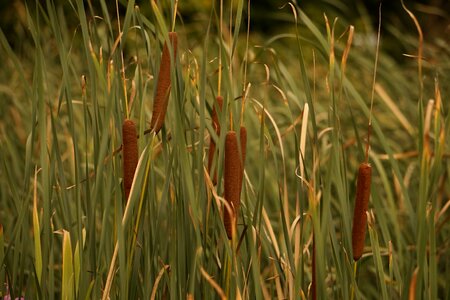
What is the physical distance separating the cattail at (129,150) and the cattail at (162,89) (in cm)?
5

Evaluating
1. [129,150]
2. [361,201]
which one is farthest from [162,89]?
[361,201]

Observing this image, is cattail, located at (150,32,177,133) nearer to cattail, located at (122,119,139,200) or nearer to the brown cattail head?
cattail, located at (122,119,139,200)

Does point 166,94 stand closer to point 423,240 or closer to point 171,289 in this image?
point 171,289

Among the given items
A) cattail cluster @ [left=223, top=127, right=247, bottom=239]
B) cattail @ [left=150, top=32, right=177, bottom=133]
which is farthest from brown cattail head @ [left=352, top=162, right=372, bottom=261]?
cattail @ [left=150, top=32, right=177, bottom=133]

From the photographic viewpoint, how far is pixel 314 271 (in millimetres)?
1265

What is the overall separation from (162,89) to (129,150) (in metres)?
0.11

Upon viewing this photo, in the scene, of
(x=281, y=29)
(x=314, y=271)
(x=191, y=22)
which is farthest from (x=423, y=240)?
(x=281, y=29)

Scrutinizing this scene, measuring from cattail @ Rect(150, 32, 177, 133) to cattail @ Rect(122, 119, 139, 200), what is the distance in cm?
5

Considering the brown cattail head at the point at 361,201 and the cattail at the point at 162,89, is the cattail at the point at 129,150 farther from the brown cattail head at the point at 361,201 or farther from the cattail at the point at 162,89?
the brown cattail head at the point at 361,201

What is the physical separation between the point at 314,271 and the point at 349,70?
295 cm

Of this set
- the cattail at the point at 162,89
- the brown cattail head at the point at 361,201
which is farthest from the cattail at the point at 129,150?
the brown cattail head at the point at 361,201

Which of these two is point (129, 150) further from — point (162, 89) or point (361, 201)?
point (361, 201)

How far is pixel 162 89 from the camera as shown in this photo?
1.23 m

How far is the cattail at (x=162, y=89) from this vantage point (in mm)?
1219
